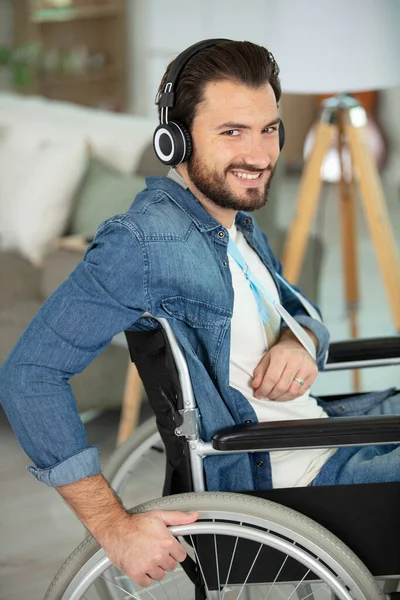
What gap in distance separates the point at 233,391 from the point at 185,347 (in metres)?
0.12

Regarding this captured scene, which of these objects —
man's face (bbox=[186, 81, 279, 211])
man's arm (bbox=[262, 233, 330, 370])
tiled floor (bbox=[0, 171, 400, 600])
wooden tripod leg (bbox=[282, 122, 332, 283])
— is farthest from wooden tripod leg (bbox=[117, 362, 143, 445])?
man's face (bbox=[186, 81, 279, 211])

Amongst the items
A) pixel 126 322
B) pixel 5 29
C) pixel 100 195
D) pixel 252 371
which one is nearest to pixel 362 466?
pixel 252 371

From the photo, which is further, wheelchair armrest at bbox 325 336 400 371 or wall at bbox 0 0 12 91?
wall at bbox 0 0 12 91

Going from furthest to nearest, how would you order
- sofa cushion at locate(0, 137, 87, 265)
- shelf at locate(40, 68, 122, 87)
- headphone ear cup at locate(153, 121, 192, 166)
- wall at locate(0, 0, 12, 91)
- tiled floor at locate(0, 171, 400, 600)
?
shelf at locate(40, 68, 122, 87)
wall at locate(0, 0, 12, 91)
sofa cushion at locate(0, 137, 87, 265)
tiled floor at locate(0, 171, 400, 600)
headphone ear cup at locate(153, 121, 192, 166)

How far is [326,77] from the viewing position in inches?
92.0

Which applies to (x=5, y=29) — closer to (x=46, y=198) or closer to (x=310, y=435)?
(x=46, y=198)

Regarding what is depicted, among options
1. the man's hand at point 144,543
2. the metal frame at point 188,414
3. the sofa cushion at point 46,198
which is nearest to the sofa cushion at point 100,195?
the sofa cushion at point 46,198

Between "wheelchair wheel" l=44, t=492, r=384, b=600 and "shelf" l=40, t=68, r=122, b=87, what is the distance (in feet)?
18.5

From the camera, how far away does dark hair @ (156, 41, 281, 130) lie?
1.31 m

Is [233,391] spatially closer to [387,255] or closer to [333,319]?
[387,255]

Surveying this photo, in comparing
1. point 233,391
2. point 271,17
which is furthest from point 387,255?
point 233,391

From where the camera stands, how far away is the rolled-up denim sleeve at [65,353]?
3.87ft

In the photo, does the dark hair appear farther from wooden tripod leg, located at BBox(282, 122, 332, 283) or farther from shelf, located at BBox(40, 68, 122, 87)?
shelf, located at BBox(40, 68, 122, 87)

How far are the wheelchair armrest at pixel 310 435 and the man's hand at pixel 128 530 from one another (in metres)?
0.12
